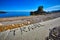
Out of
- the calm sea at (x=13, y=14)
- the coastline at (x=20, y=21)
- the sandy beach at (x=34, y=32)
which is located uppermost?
the calm sea at (x=13, y=14)

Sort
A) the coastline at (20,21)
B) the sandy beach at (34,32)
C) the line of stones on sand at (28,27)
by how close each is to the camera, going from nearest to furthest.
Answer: the sandy beach at (34,32)
the line of stones on sand at (28,27)
the coastline at (20,21)

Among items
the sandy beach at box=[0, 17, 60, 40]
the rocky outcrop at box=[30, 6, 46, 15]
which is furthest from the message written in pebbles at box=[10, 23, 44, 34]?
the rocky outcrop at box=[30, 6, 46, 15]

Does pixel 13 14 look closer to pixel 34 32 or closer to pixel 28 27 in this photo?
pixel 28 27

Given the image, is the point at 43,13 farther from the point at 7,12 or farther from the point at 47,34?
the point at 7,12

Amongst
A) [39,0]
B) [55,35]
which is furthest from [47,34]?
[39,0]

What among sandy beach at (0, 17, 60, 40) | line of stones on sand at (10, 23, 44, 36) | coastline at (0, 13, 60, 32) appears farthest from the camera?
coastline at (0, 13, 60, 32)

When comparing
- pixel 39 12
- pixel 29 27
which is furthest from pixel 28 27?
pixel 39 12

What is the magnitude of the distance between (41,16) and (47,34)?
0.41 meters

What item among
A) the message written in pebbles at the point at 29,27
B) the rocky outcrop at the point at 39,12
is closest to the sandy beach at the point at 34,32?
the message written in pebbles at the point at 29,27

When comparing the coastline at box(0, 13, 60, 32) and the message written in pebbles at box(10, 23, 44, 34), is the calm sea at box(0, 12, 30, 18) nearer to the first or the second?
the coastline at box(0, 13, 60, 32)

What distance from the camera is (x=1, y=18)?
167 centimetres

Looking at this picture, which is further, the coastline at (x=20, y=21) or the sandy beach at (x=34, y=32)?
the coastline at (x=20, y=21)

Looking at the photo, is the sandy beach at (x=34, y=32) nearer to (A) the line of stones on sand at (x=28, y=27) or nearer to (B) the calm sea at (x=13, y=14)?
(A) the line of stones on sand at (x=28, y=27)

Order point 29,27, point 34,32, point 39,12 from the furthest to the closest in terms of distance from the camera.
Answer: point 39,12 < point 29,27 < point 34,32
